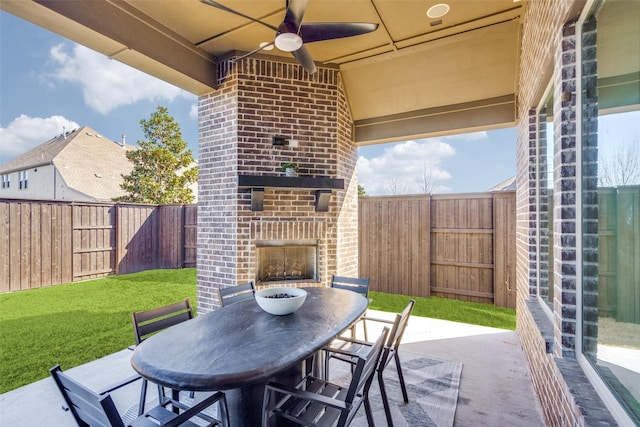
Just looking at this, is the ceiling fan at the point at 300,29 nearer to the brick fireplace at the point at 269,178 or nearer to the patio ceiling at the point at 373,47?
the patio ceiling at the point at 373,47

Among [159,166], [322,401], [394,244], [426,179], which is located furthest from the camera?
[426,179]

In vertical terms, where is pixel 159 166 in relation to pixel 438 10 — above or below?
below

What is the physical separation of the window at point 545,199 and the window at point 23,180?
19.3m

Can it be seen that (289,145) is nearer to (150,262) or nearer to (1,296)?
(1,296)

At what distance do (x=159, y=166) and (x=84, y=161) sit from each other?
6247 mm

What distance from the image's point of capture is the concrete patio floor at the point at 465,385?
7.07 feet

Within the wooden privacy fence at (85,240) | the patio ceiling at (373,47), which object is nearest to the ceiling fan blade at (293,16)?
the patio ceiling at (373,47)

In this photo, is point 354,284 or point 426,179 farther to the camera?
point 426,179

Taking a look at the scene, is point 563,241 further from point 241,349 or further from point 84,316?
point 84,316

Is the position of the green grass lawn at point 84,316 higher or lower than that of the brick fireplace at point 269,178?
lower

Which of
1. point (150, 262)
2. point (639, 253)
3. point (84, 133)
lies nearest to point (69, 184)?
point (84, 133)

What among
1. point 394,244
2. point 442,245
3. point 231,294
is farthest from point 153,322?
point 442,245

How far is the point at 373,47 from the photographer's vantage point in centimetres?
352

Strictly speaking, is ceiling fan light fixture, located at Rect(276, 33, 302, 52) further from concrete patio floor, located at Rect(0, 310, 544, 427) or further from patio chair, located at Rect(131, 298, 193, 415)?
concrete patio floor, located at Rect(0, 310, 544, 427)
